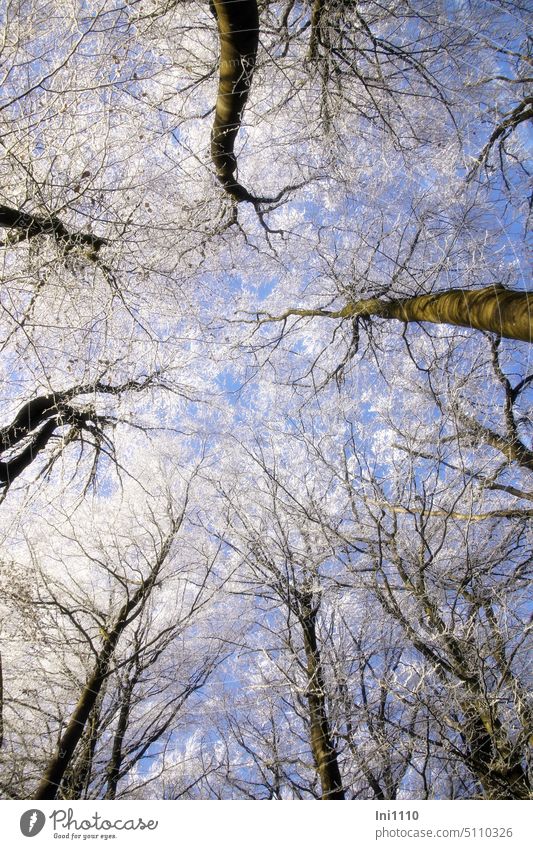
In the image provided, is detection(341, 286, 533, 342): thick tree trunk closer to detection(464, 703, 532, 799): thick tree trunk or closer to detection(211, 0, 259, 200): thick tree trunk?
detection(211, 0, 259, 200): thick tree trunk

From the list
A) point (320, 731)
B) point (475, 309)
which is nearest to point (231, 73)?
point (475, 309)

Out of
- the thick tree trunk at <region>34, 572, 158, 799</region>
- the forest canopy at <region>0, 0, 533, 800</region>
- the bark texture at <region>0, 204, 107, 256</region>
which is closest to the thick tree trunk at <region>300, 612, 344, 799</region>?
the forest canopy at <region>0, 0, 533, 800</region>

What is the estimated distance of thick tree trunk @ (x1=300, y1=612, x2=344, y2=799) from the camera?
2285 millimetres

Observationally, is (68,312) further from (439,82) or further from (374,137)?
(439,82)

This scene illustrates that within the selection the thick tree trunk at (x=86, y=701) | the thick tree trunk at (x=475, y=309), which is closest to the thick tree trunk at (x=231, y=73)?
the thick tree trunk at (x=475, y=309)

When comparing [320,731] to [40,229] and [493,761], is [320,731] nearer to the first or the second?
[493,761]

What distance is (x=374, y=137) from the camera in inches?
95.3

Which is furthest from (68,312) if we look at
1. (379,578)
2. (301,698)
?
(301,698)

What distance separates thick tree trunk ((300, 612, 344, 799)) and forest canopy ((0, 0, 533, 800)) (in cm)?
2

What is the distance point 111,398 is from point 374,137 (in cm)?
190

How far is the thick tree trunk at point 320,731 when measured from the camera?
7.50 feet

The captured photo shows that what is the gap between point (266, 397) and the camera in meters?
2.85

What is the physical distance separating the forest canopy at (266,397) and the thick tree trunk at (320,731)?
0.05ft

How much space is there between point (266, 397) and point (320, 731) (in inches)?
68.6
